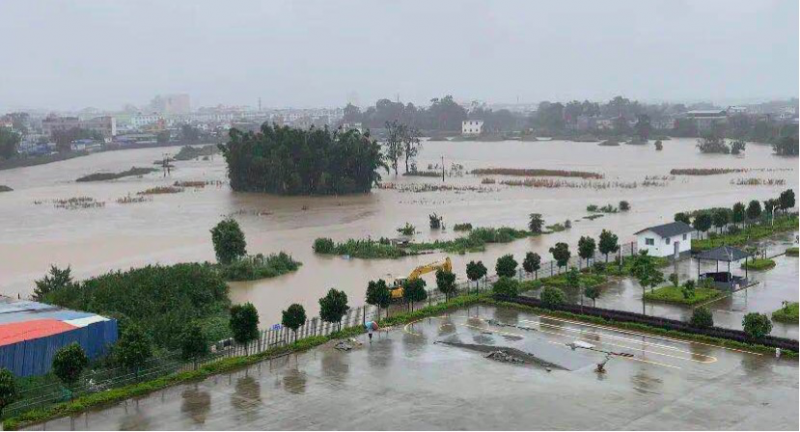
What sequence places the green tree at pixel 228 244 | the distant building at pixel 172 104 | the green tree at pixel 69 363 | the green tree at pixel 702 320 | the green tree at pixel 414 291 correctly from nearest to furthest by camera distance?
the green tree at pixel 69 363 → the green tree at pixel 702 320 → the green tree at pixel 414 291 → the green tree at pixel 228 244 → the distant building at pixel 172 104

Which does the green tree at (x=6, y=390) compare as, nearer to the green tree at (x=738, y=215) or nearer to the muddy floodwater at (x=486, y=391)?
the muddy floodwater at (x=486, y=391)

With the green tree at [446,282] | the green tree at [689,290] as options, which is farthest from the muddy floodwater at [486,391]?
the green tree at [689,290]

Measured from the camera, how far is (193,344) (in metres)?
8.88

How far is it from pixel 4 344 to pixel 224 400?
225cm

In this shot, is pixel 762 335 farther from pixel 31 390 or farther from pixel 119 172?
pixel 119 172

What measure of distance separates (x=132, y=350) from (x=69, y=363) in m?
0.62

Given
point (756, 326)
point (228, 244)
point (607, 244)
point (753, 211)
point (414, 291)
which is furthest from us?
point (753, 211)

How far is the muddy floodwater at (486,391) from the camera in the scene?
738cm

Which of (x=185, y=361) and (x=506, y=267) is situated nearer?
(x=185, y=361)

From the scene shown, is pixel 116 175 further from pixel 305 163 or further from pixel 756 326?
pixel 756 326

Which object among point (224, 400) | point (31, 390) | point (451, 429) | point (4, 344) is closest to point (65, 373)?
point (31, 390)

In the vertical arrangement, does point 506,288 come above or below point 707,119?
below

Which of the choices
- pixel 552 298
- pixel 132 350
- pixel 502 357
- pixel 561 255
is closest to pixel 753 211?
pixel 561 255

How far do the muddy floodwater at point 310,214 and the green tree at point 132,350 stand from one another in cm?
298
